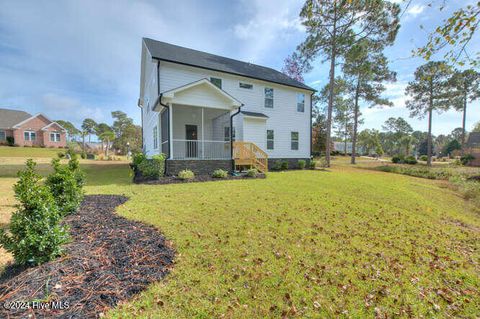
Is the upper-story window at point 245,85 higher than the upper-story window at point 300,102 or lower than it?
higher

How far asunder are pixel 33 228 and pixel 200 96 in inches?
366

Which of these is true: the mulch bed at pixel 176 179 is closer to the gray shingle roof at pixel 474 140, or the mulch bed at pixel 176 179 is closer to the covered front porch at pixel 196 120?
the covered front porch at pixel 196 120

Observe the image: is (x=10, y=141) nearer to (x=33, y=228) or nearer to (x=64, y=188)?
(x=64, y=188)

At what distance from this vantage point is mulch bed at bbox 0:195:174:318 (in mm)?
1986

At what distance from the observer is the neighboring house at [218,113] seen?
10.7 metres

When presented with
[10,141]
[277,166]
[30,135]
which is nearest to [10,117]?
[30,135]

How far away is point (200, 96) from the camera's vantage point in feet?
34.9

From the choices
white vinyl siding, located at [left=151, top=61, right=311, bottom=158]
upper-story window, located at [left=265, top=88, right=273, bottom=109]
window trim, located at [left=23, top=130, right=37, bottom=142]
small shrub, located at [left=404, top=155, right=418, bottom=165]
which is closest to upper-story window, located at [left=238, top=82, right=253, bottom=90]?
white vinyl siding, located at [left=151, top=61, right=311, bottom=158]

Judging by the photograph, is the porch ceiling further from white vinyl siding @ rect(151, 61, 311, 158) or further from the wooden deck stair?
the wooden deck stair

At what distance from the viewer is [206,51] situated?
1645 centimetres

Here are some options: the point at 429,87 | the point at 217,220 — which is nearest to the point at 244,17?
the point at 217,220

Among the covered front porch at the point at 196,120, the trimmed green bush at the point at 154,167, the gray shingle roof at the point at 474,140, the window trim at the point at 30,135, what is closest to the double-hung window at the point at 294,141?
the covered front porch at the point at 196,120

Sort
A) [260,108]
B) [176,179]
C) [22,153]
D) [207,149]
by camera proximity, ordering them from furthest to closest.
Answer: [22,153]
[260,108]
[207,149]
[176,179]

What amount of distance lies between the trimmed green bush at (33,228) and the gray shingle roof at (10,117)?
4954 centimetres
